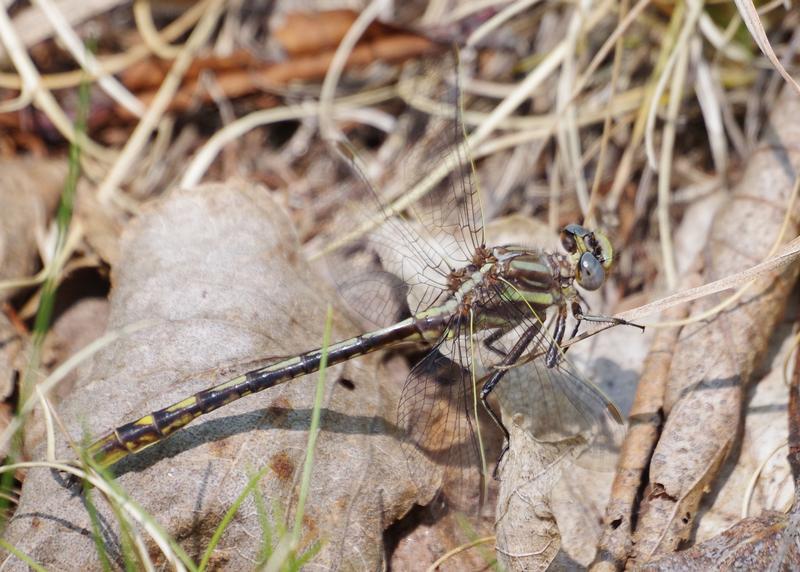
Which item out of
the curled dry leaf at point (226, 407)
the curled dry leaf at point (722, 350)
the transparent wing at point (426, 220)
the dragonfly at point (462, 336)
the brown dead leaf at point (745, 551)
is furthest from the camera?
the transparent wing at point (426, 220)

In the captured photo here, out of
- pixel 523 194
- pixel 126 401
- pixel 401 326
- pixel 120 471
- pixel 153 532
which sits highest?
pixel 523 194

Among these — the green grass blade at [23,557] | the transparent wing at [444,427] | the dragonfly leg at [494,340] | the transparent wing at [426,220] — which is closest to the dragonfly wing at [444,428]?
the transparent wing at [444,427]

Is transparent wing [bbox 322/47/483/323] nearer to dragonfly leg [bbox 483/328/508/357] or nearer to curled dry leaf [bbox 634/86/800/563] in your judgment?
dragonfly leg [bbox 483/328/508/357]

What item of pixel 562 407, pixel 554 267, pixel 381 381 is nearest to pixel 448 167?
pixel 554 267

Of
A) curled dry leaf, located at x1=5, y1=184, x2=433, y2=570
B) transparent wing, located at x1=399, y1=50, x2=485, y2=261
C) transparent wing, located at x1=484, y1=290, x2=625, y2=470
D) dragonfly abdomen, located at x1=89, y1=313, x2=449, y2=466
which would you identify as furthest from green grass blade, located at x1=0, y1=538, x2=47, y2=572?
transparent wing, located at x1=399, y1=50, x2=485, y2=261

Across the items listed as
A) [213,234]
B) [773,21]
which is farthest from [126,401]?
[773,21]

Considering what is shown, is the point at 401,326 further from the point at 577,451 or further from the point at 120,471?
Result: the point at 120,471

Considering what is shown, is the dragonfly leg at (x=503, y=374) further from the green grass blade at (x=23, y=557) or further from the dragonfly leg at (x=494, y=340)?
the green grass blade at (x=23, y=557)
